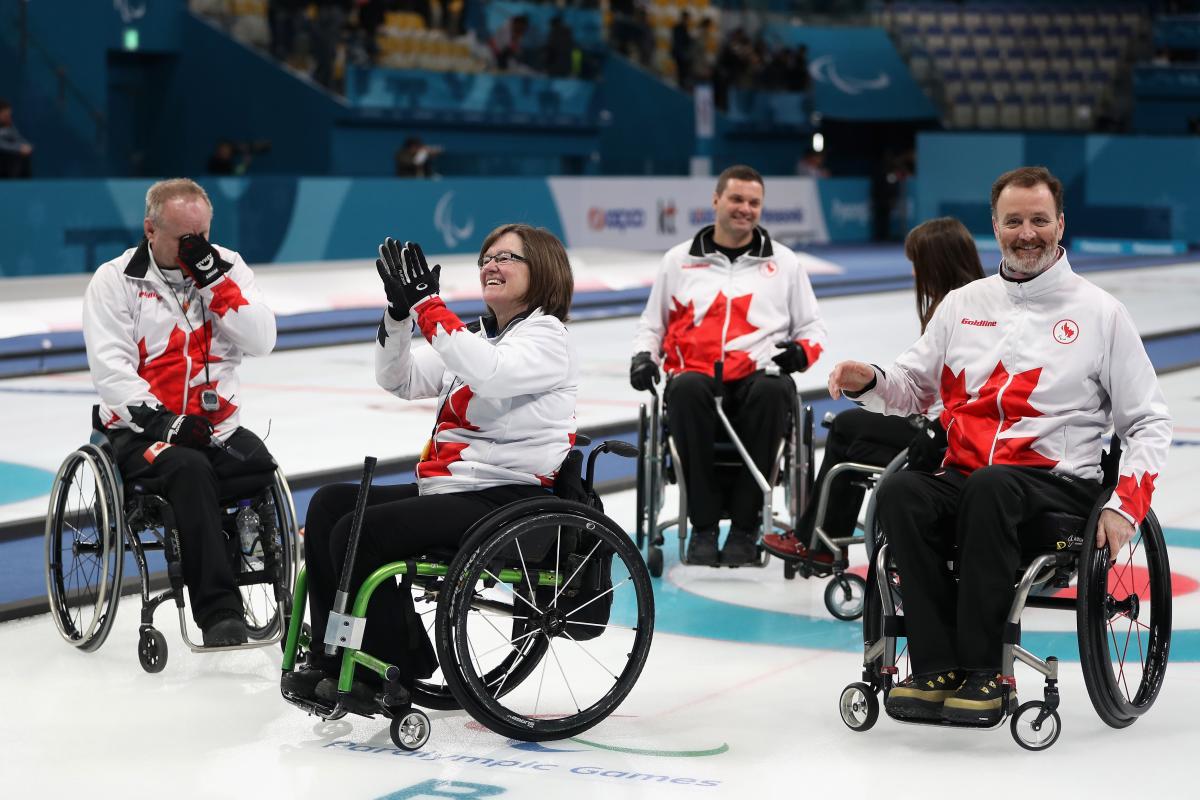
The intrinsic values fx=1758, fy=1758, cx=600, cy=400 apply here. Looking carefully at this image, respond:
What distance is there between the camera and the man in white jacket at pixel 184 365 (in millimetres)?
4391

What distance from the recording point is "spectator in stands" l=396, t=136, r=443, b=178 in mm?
19078

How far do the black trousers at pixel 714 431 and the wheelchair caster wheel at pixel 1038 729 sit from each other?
6.11 ft

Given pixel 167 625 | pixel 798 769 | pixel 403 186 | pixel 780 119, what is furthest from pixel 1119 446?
pixel 780 119

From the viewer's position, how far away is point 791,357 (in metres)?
5.43

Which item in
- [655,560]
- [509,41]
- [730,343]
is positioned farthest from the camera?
[509,41]

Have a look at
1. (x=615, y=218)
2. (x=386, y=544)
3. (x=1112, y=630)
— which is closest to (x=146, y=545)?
(x=386, y=544)

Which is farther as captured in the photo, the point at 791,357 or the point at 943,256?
the point at 791,357

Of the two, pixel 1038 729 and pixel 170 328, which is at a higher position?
pixel 170 328

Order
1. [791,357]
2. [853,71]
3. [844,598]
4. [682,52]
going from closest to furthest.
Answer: [844,598] → [791,357] → [682,52] → [853,71]

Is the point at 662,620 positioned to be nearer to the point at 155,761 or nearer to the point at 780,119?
the point at 155,761

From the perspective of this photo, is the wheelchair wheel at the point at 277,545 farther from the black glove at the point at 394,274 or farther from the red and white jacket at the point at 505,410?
the black glove at the point at 394,274

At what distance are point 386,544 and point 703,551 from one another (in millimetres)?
1987

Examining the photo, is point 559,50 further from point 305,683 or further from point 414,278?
point 305,683

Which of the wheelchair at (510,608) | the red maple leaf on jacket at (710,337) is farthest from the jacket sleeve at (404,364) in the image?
the red maple leaf on jacket at (710,337)
